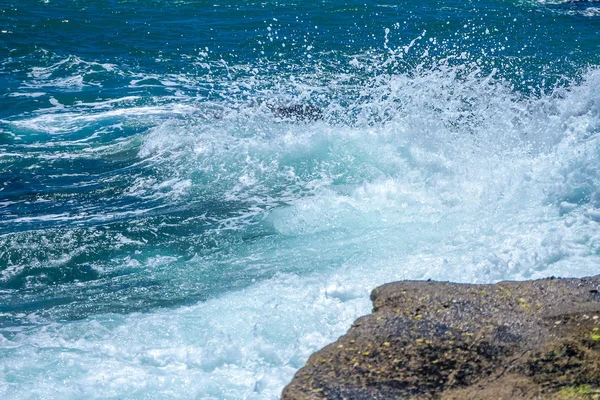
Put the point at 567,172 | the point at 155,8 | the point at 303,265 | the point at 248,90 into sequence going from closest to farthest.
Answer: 1. the point at 303,265
2. the point at 567,172
3. the point at 248,90
4. the point at 155,8

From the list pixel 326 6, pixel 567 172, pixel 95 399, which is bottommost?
pixel 95 399

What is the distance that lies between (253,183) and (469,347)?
5.23m

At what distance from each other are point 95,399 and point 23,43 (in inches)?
439

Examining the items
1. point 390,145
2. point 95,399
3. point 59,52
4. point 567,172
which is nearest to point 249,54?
point 59,52

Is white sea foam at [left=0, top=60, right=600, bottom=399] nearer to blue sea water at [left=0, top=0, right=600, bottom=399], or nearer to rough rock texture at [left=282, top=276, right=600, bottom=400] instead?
blue sea water at [left=0, top=0, right=600, bottom=399]

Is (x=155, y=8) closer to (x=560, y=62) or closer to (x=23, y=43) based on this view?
(x=23, y=43)

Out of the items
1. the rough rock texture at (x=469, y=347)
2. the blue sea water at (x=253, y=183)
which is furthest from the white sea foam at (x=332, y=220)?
the rough rock texture at (x=469, y=347)

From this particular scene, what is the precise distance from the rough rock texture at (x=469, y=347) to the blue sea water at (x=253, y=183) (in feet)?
3.15

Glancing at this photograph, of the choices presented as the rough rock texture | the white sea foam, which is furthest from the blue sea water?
the rough rock texture

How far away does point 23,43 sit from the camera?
1425cm

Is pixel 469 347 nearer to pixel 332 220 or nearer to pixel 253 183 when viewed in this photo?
pixel 332 220

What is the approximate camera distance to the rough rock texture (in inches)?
142

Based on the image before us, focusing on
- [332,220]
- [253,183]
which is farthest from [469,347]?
[253,183]

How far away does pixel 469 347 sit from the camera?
3988 mm
